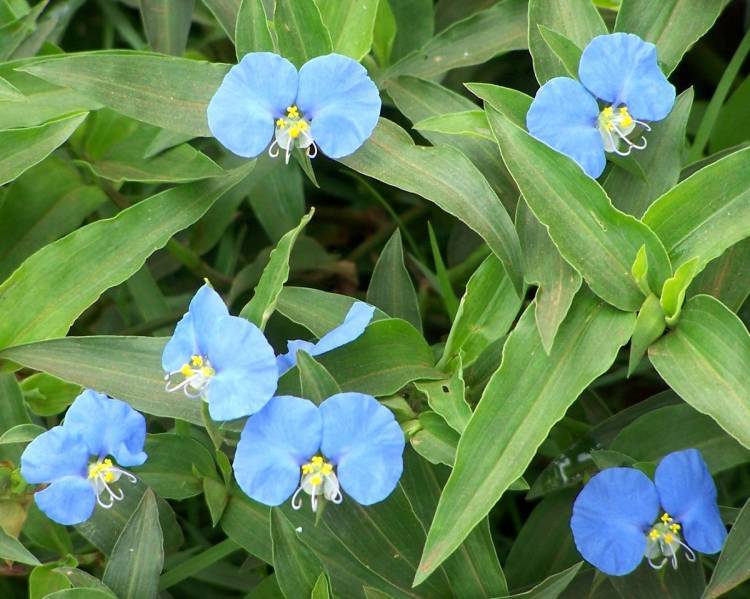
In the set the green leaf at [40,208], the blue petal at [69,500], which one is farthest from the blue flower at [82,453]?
the green leaf at [40,208]

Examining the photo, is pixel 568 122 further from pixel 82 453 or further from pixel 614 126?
pixel 82 453

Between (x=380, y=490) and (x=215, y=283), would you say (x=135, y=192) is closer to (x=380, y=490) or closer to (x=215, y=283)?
(x=215, y=283)

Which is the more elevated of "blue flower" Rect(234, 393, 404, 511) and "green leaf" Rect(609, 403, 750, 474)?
"blue flower" Rect(234, 393, 404, 511)

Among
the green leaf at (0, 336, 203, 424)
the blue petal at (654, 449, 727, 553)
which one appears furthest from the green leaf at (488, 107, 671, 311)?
Result: the green leaf at (0, 336, 203, 424)

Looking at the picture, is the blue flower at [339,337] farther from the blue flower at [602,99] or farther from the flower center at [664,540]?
the flower center at [664,540]

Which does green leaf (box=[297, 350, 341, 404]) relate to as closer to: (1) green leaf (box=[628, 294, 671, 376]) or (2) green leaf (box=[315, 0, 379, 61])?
(1) green leaf (box=[628, 294, 671, 376])


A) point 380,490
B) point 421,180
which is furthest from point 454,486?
point 421,180

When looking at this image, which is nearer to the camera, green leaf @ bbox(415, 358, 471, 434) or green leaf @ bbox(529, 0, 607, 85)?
green leaf @ bbox(415, 358, 471, 434)

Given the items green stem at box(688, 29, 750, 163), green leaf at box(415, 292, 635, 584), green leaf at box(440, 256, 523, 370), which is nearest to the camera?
green leaf at box(415, 292, 635, 584)
